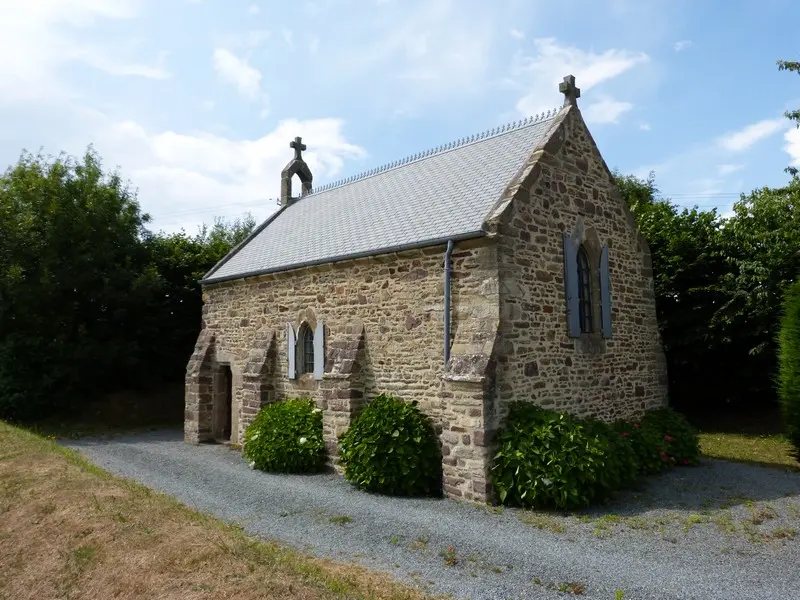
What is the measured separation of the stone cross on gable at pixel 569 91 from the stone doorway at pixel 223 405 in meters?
10.2

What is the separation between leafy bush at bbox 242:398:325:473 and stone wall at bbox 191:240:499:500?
37 centimetres

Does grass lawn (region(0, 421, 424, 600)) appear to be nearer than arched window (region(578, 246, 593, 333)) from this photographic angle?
Yes

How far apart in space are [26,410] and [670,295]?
61.9ft

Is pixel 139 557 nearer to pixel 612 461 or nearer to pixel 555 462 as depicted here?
pixel 555 462

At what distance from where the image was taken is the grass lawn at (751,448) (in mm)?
11406

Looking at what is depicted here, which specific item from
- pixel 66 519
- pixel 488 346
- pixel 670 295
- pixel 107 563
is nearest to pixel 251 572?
pixel 107 563

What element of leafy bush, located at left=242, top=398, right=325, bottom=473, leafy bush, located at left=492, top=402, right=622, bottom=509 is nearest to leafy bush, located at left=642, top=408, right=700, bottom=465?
leafy bush, located at left=492, top=402, right=622, bottom=509

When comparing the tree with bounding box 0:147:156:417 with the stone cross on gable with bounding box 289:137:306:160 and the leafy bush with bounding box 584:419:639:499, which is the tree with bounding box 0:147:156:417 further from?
the leafy bush with bounding box 584:419:639:499

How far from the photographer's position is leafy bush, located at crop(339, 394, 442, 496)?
9047 millimetres

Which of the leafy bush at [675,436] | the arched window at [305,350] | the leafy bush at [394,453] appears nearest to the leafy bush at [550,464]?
the leafy bush at [394,453]

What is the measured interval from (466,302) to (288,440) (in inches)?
177

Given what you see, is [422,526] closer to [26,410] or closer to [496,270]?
[496,270]

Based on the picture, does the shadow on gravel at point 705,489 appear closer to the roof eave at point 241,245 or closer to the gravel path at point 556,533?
the gravel path at point 556,533

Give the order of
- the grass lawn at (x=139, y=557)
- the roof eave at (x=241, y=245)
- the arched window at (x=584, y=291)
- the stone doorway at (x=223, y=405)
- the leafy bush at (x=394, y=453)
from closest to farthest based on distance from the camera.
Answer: the grass lawn at (x=139, y=557)
the leafy bush at (x=394, y=453)
the arched window at (x=584, y=291)
the stone doorway at (x=223, y=405)
the roof eave at (x=241, y=245)
